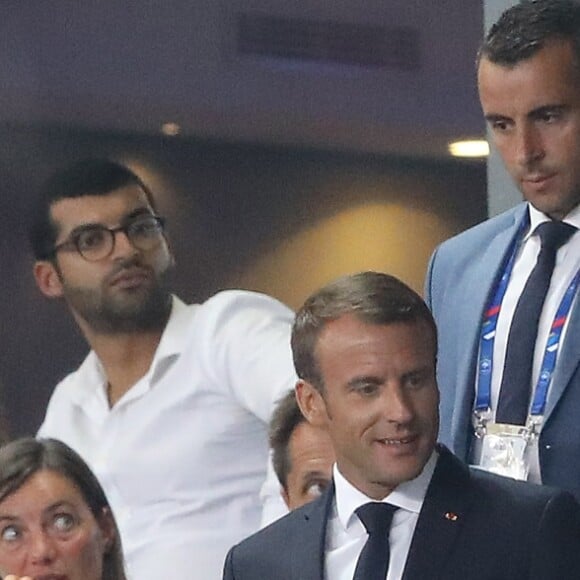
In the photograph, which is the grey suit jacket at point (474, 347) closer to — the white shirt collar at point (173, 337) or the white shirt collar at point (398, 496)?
the white shirt collar at point (398, 496)

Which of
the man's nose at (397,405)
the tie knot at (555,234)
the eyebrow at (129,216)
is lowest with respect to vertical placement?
the man's nose at (397,405)

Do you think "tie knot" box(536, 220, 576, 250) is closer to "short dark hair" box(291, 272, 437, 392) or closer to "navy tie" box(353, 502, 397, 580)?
"short dark hair" box(291, 272, 437, 392)

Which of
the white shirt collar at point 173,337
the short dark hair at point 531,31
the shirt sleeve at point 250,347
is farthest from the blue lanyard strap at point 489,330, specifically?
the white shirt collar at point 173,337

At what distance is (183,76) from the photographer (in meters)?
2.76

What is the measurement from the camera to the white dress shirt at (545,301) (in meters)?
2.01

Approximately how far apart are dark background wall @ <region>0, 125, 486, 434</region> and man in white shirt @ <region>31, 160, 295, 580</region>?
0.03 meters

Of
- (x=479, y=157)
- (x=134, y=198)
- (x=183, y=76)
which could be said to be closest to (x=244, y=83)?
(x=183, y=76)

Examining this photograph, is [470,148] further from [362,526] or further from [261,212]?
[362,526]

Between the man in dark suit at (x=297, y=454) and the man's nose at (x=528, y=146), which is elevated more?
the man's nose at (x=528, y=146)

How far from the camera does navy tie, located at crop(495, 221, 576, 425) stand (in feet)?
6.57

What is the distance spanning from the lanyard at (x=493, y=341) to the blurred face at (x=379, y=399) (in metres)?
0.25

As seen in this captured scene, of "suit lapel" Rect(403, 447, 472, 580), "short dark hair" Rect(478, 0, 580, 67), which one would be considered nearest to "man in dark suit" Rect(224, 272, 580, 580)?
"suit lapel" Rect(403, 447, 472, 580)

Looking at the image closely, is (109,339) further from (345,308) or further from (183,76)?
(345,308)

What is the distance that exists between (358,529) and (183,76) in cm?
122
